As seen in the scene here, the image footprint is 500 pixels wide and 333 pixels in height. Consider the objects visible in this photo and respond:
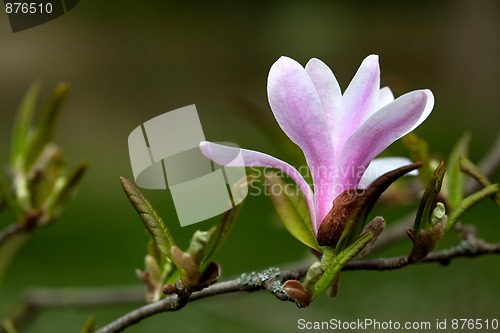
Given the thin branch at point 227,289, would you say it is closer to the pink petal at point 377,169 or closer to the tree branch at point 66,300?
the pink petal at point 377,169

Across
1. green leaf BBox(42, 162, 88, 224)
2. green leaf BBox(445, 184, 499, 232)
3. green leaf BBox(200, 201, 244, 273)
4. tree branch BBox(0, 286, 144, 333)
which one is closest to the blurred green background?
tree branch BBox(0, 286, 144, 333)

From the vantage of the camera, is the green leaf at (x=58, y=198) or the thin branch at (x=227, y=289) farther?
the green leaf at (x=58, y=198)

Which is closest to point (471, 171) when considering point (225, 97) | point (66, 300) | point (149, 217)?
point (149, 217)

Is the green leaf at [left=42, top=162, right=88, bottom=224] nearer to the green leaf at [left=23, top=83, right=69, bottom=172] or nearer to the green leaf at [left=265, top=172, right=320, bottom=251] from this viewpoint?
the green leaf at [left=23, top=83, right=69, bottom=172]

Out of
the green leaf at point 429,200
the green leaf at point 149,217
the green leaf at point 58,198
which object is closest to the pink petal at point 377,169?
the green leaf at point 429,200

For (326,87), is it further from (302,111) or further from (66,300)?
(66,300)

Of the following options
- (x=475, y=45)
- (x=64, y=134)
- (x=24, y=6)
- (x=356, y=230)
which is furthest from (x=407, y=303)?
(x=475, y=45)

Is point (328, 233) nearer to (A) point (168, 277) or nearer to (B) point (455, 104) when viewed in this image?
(A) point (168, 277)
